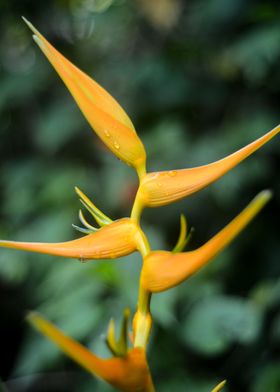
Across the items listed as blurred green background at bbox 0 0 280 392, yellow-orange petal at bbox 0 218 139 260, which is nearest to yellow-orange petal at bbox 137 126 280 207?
yellow-orange petal at bbox 0 218 139 260

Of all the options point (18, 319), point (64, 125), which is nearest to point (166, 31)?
point (64, 125)

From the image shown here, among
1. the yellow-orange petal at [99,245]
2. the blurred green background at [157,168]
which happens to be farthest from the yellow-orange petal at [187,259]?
the blurred green background at [157,168]

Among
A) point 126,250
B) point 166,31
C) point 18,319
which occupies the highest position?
point 126,250

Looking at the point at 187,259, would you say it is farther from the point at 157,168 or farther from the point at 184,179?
the point at 157,168

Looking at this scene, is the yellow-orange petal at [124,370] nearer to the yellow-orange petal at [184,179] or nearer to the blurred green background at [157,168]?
the yellow-orange petal at [184,179]

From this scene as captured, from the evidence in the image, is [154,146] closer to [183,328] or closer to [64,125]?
[64,125]

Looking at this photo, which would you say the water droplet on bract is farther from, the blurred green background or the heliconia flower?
the blurred green background

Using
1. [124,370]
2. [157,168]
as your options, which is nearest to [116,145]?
[124,370]
